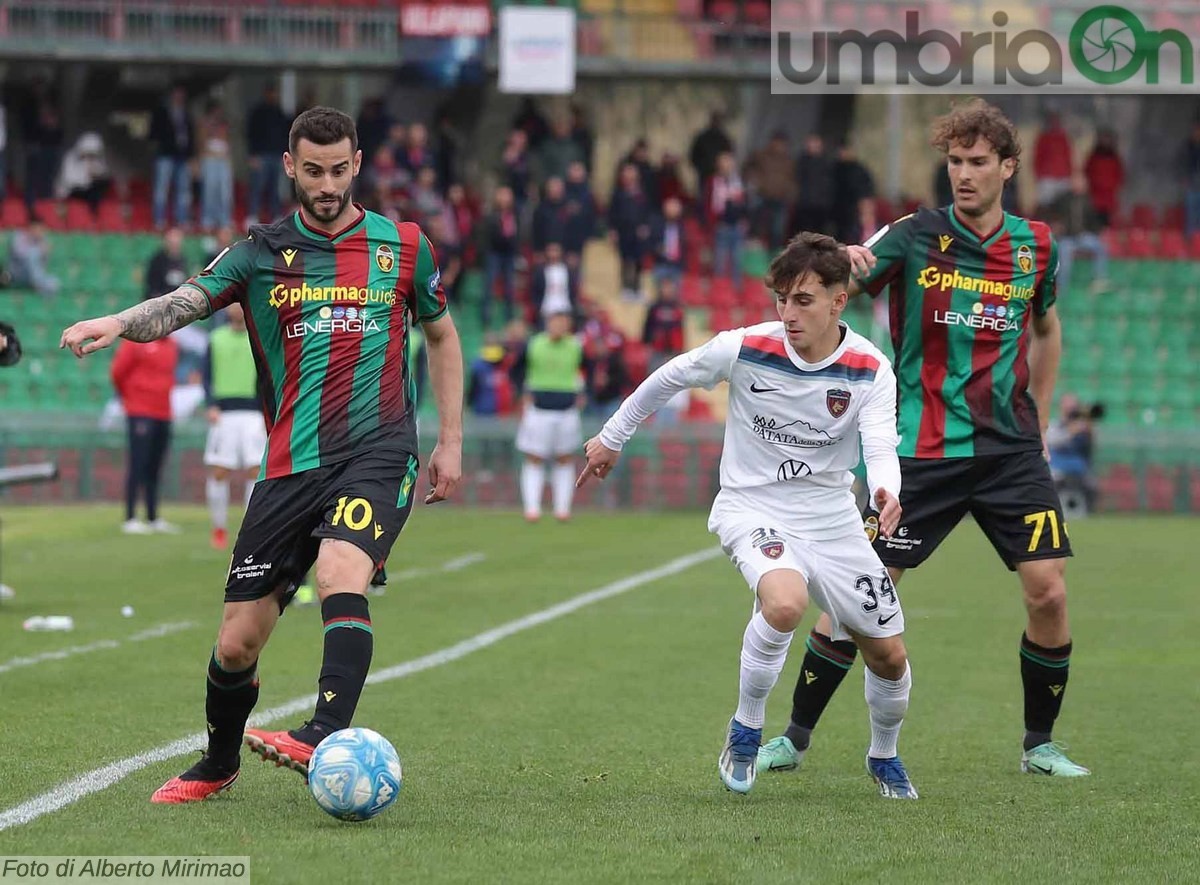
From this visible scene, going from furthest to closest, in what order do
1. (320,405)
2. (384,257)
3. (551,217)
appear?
(551,217), (384,257), (320,405)

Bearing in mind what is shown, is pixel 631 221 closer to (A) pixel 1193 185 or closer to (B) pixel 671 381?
(A) pixel 1193 185

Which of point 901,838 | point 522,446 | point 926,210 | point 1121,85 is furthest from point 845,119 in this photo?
point 901,838

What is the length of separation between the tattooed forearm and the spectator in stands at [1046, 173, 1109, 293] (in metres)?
24.6

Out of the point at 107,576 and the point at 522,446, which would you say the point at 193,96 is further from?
the point at 107,576

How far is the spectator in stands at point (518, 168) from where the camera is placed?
27781 mm

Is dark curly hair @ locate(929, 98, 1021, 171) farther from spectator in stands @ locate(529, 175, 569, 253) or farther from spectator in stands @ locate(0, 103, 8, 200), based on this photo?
spectator in stands @ locate(0, 103, 8, 200)

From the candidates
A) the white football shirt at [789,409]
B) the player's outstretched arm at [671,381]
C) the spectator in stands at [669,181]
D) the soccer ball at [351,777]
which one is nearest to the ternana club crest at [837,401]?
the white football shirt at [789,409]

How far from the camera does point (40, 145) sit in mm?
29141

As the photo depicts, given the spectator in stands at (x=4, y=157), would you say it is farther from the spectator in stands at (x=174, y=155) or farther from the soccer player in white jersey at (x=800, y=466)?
the soccer player in white jersey at (x=800, y=466)

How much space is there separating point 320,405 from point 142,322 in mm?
597

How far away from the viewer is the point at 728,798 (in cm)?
634

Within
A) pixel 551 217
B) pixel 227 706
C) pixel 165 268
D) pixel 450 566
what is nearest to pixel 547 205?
pixel 551 217

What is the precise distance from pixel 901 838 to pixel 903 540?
170cm

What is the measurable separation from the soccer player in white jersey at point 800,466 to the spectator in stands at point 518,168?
21501 millimetres
